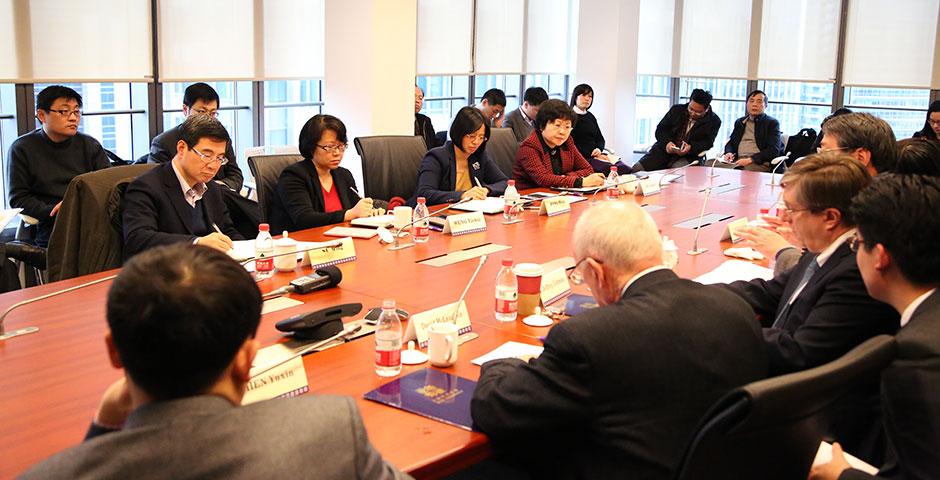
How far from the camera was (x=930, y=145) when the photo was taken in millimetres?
3844

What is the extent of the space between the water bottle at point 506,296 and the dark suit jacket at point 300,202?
1624 mm

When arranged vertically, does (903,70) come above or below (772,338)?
above

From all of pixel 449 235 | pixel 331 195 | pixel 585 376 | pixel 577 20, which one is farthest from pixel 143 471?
pixel 577 20

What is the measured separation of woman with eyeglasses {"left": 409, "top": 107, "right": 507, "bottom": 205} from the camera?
4766 millimetres

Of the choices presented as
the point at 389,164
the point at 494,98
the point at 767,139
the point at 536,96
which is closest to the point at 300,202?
the point at 389,164

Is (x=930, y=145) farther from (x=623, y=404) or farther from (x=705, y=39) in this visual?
(x=705, y=39)

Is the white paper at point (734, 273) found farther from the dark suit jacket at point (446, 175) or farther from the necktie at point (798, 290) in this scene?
the dark suit jacket at point (446, 175)

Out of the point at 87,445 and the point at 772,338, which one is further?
the point at 772,338

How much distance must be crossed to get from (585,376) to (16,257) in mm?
3442

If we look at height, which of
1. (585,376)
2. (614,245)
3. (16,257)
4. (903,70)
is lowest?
(16,257)

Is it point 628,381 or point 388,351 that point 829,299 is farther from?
point 388,351

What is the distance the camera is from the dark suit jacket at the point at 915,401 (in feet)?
5.53

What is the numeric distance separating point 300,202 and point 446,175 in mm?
1054

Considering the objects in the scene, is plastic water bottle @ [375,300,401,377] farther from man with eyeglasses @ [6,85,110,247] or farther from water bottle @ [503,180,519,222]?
man with eyeglasses @ [6,85,110,247]
